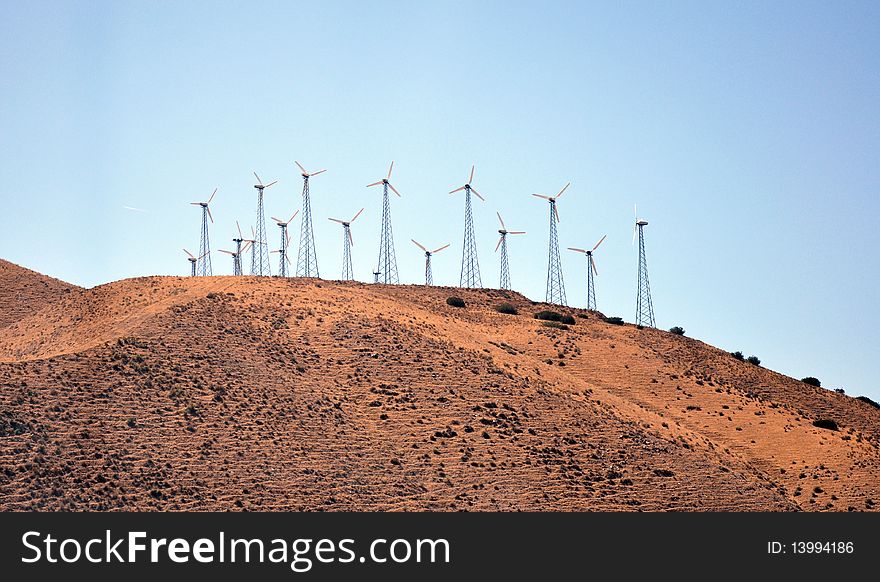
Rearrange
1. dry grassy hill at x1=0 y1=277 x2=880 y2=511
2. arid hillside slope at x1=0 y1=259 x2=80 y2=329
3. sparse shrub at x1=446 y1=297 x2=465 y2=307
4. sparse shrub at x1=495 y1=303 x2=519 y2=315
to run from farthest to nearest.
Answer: sparse shrub at x1=495 y1=303 x2=519 y2=315 → sparse shrub at x1=446 y1=297 x2=465 y2=307 → arid hillside slope at x1=0 y1=259 x2=80 y2=329 → dry grassy hill at x1=0 y1=277 x2=880 y2=511

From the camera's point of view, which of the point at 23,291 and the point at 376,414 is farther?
the point at 23,291

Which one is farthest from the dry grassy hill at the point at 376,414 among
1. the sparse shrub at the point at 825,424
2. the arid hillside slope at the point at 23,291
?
the arid hillside slope at the point at 23,291

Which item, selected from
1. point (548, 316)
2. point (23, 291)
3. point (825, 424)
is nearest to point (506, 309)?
point (548, 316)

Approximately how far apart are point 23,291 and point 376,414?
220 feet

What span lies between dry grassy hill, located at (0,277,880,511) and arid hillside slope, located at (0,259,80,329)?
97.4 inches

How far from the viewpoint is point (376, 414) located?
95438 mm

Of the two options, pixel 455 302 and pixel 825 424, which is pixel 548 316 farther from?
pixel 825 424

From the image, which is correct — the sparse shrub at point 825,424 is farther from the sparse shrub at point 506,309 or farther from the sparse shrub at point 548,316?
the sparse shrub at point 506,309

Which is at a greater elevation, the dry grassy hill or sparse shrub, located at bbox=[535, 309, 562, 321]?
sparse shrub, located at bbox=[535, 309, 562, 321]

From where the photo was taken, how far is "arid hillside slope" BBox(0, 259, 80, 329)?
134000 mm

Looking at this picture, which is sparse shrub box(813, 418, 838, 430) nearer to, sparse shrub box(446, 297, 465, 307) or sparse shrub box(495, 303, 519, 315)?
sparse shrub box(495, 303, 519, 315)

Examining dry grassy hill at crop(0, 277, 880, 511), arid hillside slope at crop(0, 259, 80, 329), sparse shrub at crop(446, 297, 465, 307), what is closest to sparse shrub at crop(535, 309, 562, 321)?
dry grassy hill at crop(0, 277, 880, 511)

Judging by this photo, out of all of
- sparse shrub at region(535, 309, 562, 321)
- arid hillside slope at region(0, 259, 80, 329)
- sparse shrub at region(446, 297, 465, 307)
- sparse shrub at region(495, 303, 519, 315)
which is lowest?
sparse shrub at region(535, 309, 562, 321)

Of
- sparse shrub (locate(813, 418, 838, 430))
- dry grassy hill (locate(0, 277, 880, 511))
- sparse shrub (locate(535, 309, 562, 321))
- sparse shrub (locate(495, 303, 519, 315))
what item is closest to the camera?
dry grassy hill (locate(0, 277, 880, 511))
